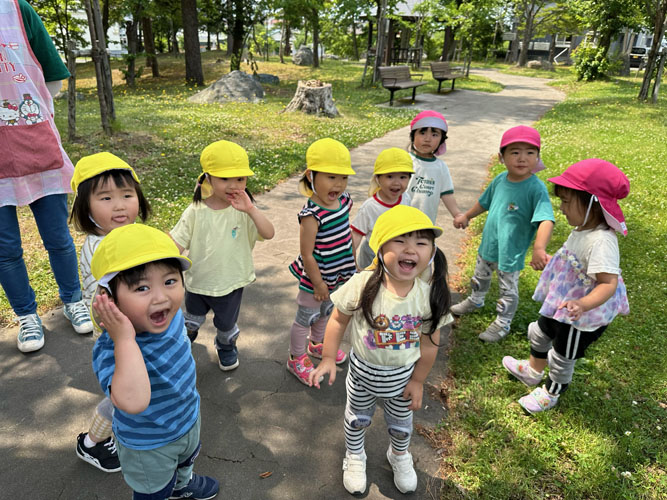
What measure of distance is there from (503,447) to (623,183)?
173 cm

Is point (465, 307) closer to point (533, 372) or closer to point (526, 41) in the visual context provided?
point (533, 372)

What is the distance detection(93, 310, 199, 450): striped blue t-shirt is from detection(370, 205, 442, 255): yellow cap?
0.99 m

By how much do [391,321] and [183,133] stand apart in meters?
8.97

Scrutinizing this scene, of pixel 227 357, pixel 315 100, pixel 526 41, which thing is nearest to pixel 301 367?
pixel 227 357

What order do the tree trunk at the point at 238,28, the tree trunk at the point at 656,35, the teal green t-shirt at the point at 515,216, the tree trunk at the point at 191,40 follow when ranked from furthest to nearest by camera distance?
the tree trunk at the point at 238,28, the tree trunk at the point at 191,40, the tree trunk at the point at 656,35, the teal green t-shirt at the point at 515,216

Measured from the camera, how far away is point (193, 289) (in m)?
2.83

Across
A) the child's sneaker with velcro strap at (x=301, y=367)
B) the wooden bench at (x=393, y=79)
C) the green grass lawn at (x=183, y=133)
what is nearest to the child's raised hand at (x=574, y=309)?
the child's sneaker with velcro strap at (x=301, y=367)

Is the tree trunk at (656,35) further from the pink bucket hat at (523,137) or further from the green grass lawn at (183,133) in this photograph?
the pink bucket hat at (523,137)

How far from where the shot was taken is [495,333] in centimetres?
373

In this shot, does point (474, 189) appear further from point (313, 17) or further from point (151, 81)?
point (313, 17)

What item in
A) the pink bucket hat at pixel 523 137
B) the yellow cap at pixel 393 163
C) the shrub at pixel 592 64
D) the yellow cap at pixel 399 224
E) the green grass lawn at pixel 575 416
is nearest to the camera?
the yellow cap at pixel 399 224

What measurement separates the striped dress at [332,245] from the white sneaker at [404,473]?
3.74 feet

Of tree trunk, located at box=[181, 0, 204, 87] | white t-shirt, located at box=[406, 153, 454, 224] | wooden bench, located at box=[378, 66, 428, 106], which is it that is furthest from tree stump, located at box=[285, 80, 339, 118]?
white t-shirt, located at box=[406, 153, 454, 224]

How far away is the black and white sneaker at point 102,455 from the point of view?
245 centimetres
